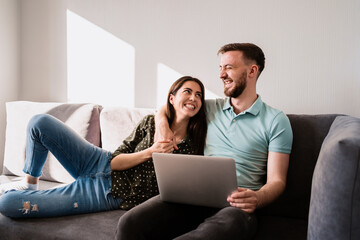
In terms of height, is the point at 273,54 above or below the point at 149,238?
above

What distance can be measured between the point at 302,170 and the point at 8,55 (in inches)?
94.1

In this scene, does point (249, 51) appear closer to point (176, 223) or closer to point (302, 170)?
point (302, 170)

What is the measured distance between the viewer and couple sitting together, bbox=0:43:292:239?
1.33 metres

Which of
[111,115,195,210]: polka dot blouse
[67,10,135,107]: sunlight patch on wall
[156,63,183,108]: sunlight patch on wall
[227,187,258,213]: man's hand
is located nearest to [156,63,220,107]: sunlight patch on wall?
[156,63,183,108]: sunlight patch on wall

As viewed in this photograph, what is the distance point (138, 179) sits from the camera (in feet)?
4.89

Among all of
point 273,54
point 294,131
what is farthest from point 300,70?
point 294,131

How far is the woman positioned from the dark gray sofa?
2.6 inches

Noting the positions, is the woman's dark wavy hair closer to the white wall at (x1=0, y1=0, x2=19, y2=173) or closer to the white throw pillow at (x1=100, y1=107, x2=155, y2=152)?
the white throw pillow at (x1=100, y1=107, x2=155, y2=152)

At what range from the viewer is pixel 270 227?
1.25m

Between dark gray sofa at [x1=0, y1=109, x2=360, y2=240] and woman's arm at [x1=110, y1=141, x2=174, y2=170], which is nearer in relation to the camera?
dark gray sofa at [x1=0, y1=109, x2=360, y2=240]

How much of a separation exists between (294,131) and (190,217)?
2.08 ft

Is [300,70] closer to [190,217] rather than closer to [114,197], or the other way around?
[190,217]

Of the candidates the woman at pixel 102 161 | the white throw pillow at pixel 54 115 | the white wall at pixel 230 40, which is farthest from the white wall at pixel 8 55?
the woman at pixel 102 161

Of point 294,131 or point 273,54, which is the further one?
point 273,54
